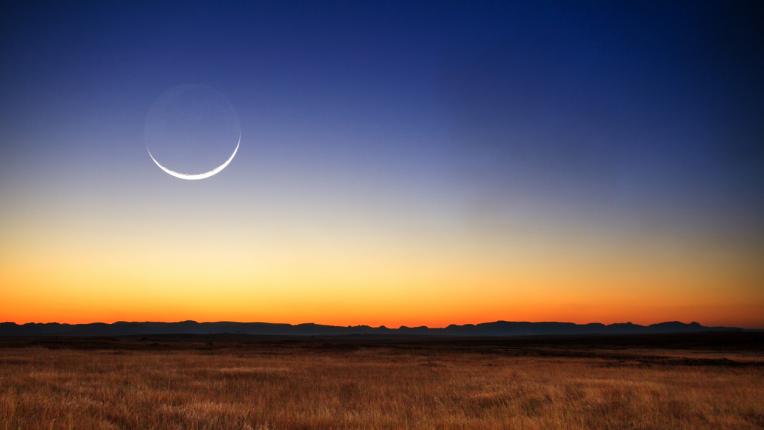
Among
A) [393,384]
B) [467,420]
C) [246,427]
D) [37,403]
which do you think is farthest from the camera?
[393,384]

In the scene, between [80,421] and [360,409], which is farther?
[360,409]

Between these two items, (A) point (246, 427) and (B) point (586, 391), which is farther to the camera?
(B) point (586, 391)

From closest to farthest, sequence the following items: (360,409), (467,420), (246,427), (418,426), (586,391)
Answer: (246,427)
(418,426)
(467,420)
(360,409)
(586,391)

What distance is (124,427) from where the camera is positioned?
1042 centimetres

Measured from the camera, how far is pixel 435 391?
61.2ft

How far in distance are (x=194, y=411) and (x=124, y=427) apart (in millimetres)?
1800

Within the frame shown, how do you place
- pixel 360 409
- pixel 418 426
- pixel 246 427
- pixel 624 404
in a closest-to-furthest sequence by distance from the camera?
1. pixel 246 427
2. pixel 418 426
3. pixel 360 409
4. pixel 624 404

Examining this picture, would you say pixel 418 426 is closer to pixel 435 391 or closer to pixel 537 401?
pixel 537 401

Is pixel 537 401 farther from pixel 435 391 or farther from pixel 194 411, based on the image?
pixel 194 411

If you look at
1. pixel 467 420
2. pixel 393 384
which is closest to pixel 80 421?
pixel 467 420

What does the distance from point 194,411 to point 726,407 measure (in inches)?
549

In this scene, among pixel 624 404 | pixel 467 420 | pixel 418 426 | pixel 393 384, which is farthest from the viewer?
pixel 393 384

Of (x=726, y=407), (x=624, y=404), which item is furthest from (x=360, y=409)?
(x=726, y=407)

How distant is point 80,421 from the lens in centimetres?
1039
